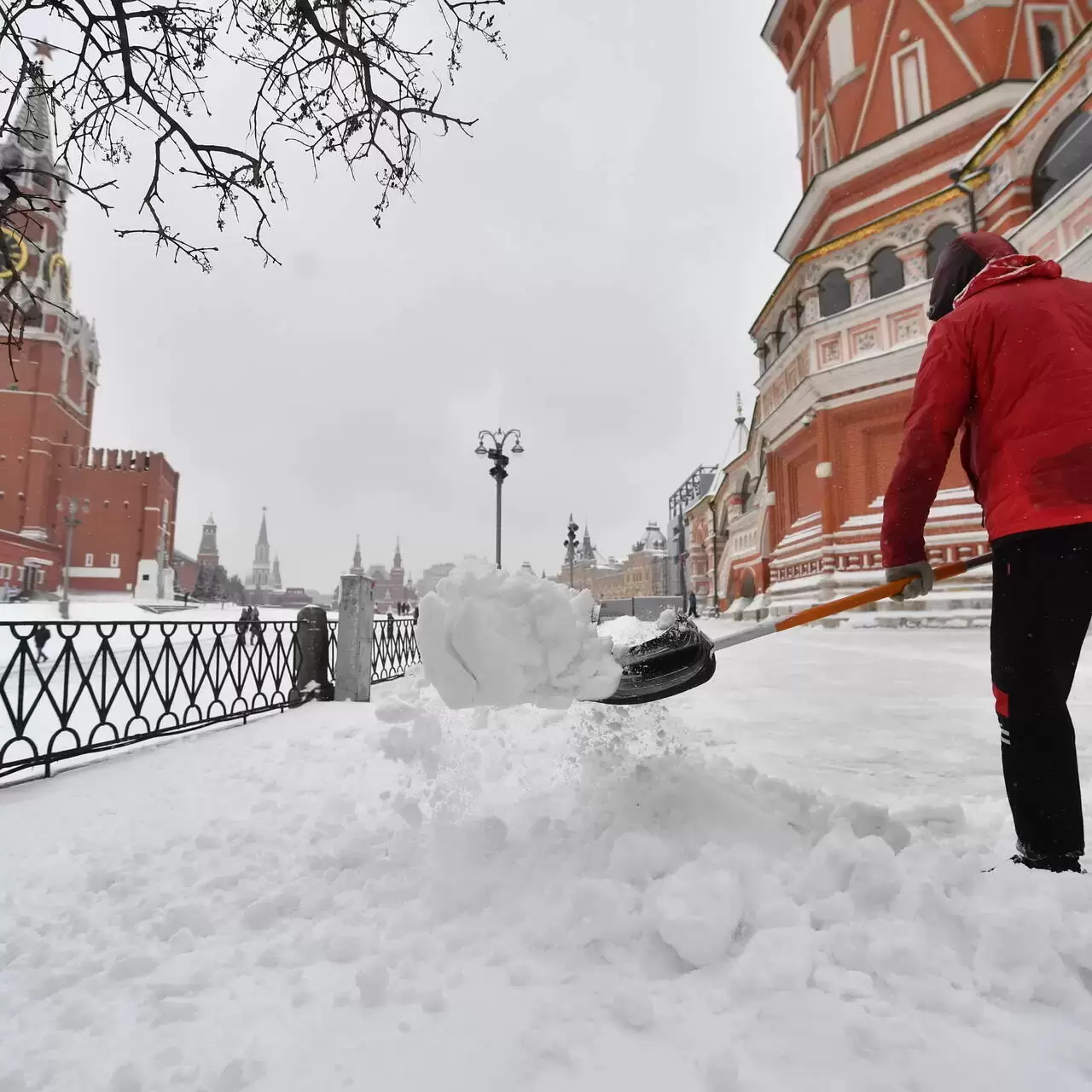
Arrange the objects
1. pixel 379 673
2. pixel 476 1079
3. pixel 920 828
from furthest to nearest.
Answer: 1. pixel 379 673
2. pixel 920 828
3. pixel 476 1079

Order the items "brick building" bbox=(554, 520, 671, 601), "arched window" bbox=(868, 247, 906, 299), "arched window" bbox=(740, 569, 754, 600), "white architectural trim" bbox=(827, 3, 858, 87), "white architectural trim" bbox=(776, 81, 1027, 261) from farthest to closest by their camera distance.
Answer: "brick building" bbox=(554, 520, 671, 601), "arched window" bbox=(740, 569, 754, 600), "white architectural trim" bbox=(827, 3, 858, 87), "arched window" bbox=(868, 247, 906, 299), "white architectural trim" bbox=(776, 81, 1027, 261)

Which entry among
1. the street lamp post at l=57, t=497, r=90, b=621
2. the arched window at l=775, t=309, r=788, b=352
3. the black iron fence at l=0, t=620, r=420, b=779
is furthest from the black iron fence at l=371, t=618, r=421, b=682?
the street lamp post at l=57, t=497, r=90, b=621

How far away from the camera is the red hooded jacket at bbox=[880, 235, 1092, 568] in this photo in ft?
5.91

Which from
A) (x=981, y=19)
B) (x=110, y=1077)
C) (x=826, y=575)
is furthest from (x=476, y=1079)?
(x=981, y=19)

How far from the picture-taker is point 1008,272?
2053mm

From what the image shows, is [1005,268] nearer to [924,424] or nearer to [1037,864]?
[924,424]

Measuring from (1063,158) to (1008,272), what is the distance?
12.0 metres

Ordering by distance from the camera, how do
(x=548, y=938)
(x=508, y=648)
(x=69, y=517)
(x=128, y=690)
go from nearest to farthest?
(x=548, y=938), (x=508, y=648), (x=128, y=690), (x=69, y=517)

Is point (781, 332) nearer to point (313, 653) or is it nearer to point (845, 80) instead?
point (845, 80)

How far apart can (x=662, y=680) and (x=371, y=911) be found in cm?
134

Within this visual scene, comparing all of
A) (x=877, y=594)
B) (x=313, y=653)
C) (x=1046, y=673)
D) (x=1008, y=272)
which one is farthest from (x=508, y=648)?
(x=313, y=653)

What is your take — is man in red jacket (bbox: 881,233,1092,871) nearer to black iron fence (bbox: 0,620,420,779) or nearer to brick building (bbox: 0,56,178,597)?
black iron fence (bbox: 0,620,420,779)

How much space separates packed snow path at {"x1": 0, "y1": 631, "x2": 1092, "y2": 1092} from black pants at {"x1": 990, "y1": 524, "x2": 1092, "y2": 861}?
0.58ft

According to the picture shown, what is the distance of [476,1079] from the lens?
1.25 meters
